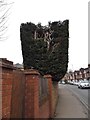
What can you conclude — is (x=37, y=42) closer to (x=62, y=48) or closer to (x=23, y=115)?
(x=62, y=48)

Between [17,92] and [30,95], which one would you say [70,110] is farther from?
[17,92]

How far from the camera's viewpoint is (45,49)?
20188 millimetres

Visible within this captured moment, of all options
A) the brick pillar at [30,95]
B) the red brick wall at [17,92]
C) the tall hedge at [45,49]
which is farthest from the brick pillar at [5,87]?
the tall hedge at [45,49]

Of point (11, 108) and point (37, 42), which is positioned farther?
point (37, 42)

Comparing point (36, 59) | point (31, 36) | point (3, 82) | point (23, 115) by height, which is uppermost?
point (31, 36)

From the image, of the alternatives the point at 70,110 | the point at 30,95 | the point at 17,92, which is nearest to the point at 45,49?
the point at 70,110

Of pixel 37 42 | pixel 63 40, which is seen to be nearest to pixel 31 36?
pixel 37 42

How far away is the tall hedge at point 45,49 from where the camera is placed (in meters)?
19.7

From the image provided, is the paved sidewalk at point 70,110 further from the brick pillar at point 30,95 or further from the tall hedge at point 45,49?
the brick pillar at point 30,95

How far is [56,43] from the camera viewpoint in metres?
21.0

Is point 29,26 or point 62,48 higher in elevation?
point 29,26

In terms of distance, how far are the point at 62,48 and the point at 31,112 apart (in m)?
13.3

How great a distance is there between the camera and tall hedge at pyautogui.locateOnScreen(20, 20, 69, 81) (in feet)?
64.6

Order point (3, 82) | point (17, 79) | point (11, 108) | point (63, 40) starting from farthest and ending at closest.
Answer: point (63, 40) → point (17, 79) → point (11, 108) → point (3, 82)
